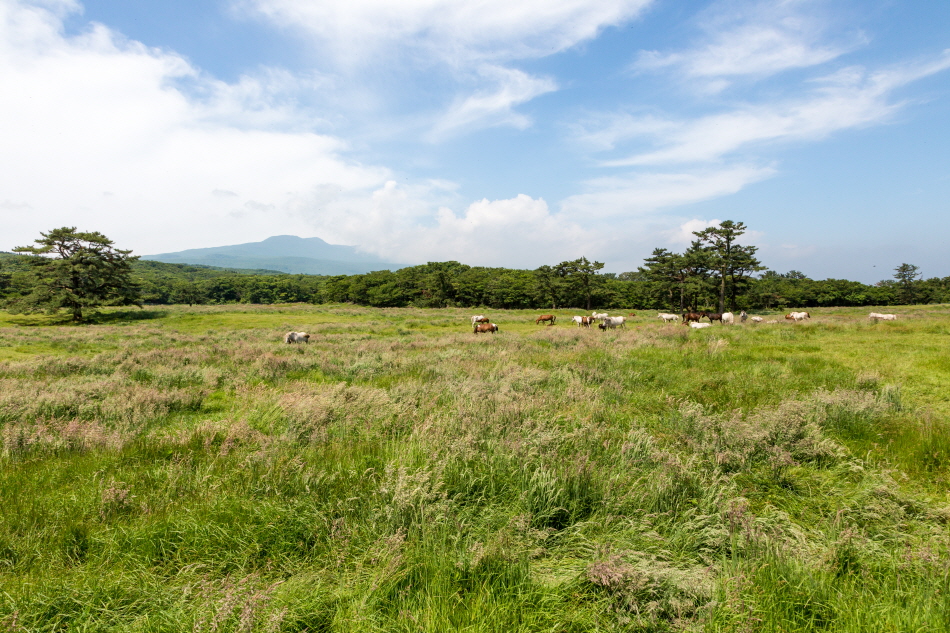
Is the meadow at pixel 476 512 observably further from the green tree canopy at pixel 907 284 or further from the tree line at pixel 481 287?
the green tree canopy at pixel 907 284

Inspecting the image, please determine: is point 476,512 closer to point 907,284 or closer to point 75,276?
point 75,276

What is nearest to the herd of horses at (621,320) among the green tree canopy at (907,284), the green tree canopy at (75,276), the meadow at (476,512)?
the meadow at (476,512)

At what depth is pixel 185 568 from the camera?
3178 mm

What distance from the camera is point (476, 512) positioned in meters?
4.04

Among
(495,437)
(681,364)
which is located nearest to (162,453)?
(495,437)

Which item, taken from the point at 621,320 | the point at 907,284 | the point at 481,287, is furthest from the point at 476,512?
the point at 907,284

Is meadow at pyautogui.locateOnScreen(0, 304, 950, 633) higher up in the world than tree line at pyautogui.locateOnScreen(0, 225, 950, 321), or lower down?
lower down

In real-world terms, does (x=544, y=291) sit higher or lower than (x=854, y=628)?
higher

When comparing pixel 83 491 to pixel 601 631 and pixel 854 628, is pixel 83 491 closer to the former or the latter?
pixel 601 631

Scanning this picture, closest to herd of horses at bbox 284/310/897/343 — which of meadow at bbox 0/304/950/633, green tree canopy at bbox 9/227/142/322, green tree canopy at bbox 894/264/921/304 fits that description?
meadow at bbox 0/304/950/633

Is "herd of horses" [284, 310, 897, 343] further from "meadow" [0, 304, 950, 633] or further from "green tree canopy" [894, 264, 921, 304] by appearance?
"green tree canopy" [894, 264, 921, 304]

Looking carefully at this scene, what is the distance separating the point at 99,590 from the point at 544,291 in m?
80.7

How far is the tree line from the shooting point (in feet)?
138

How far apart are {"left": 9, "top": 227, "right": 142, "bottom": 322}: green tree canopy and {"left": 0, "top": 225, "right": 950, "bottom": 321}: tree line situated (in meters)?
0.09
